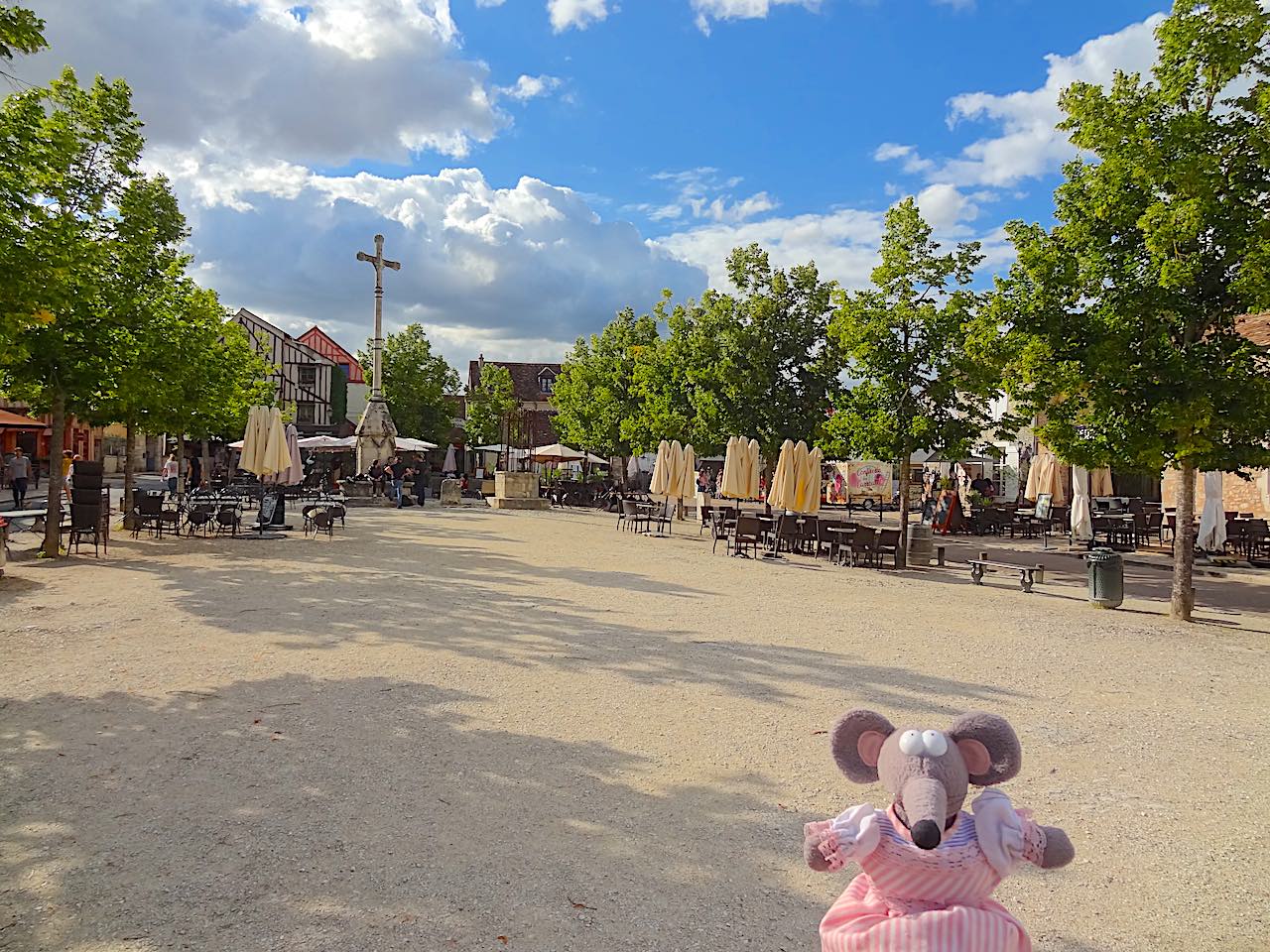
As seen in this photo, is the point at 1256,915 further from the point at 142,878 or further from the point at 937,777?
the point at 142,878

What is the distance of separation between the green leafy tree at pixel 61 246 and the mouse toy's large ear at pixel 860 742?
29.6 ft

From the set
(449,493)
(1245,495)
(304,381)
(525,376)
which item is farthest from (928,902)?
(525,376)

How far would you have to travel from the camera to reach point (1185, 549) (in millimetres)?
10898

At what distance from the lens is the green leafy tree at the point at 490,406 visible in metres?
55.1

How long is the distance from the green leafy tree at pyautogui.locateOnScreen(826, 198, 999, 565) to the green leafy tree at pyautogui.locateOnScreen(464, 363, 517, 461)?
3981 cm

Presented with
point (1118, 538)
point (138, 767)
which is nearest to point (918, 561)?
point (1118, 538)

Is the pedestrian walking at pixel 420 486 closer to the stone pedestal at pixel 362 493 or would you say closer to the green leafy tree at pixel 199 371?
the stone pedestal at pixel 362 493

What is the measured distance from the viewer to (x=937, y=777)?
94.3 inches

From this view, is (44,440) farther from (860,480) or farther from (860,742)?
(860,742)

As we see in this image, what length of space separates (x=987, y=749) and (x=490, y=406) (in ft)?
182

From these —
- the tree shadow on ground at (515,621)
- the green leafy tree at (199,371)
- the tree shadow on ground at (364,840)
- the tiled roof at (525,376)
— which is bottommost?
the tree shadow on ground at (364,840)

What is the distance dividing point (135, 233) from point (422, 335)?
45241 millimetres

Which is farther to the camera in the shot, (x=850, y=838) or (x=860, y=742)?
(x=860, y=742)

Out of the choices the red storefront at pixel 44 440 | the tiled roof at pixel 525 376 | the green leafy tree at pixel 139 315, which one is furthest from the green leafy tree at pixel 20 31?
the tiled roof at pixel 525 376
